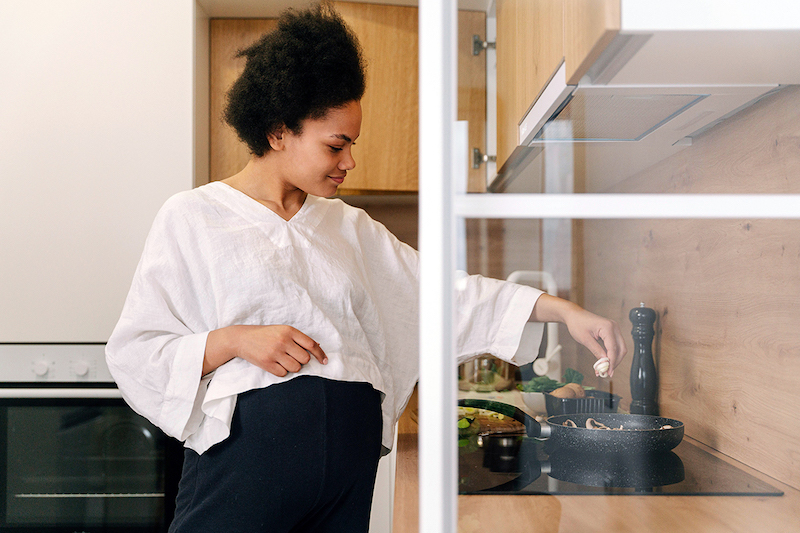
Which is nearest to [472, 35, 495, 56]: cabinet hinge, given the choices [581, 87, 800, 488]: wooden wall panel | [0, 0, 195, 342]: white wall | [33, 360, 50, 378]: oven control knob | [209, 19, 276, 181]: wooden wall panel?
[581, 87, 800, 488]: wooden wall panel

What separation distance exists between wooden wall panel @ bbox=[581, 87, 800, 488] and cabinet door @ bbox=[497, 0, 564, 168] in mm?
194

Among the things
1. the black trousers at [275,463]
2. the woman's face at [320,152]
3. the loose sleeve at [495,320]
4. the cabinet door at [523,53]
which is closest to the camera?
the loose sleeve at [495,320]

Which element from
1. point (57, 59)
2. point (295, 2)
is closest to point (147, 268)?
point (57, 59)

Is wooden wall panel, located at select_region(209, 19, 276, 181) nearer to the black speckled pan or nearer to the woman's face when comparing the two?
the woman's face

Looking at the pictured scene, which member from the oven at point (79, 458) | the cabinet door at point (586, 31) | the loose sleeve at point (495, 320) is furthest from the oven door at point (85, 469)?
the cabinet door at point (586, 31)

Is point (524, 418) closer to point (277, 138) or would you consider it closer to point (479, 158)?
point (479, 158)

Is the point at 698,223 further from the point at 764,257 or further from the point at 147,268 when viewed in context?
the point at 147,268

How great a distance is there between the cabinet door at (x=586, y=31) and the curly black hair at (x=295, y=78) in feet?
1.36

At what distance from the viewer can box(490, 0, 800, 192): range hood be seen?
1.84 ft

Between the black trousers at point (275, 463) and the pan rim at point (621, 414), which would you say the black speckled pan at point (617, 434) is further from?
the black trousers at point (275, 463)

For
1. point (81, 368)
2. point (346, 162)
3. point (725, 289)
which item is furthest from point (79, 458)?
point (725, 289)

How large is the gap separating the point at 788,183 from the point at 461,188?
1.25 feet

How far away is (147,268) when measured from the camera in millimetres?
876

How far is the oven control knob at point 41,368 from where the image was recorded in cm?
151
